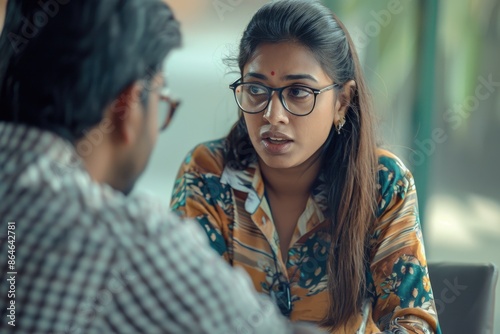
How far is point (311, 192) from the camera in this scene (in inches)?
72.5

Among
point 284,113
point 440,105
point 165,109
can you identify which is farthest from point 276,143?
point 440,105

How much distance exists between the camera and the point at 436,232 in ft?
11.5

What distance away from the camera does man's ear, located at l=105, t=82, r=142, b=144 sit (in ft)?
2.91

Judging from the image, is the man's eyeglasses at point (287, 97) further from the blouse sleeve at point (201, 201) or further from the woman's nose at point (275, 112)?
the blouse sleeve at point (201, 201)

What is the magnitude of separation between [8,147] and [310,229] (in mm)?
1042

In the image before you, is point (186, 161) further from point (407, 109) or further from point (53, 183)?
point (407, 109)

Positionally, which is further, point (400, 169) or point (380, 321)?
point (400, 169)

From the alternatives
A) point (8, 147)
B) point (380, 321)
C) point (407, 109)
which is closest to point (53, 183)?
point (8, 147)

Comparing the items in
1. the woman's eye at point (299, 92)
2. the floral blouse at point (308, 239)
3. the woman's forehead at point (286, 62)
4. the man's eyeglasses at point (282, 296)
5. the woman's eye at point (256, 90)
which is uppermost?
the woman's forehead at point (286, 62)

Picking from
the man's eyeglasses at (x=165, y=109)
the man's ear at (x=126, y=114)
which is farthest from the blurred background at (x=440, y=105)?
the man's ear at (x=126, y=114)

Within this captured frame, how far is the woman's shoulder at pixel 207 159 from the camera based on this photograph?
6.06ft

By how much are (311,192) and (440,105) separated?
5.95 feet

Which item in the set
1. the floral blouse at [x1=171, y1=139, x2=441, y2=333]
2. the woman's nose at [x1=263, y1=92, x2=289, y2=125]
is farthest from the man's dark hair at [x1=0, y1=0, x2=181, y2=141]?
the floral blouse at [x1=171, y1=139, x2=441, y2=333]

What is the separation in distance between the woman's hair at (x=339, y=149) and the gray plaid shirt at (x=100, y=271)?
2.96 feet
